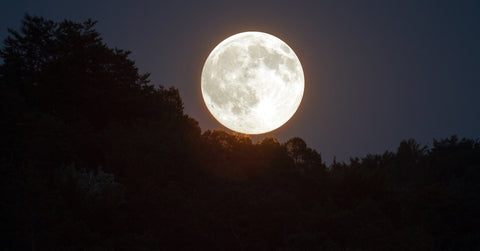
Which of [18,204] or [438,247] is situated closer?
[18,204]

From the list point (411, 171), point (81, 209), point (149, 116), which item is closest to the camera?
point (81, 209)

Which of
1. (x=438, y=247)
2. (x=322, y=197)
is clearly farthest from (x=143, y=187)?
(x=438, y=247)

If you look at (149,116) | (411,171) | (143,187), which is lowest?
(143,187)

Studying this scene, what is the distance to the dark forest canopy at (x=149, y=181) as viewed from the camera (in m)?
23.6

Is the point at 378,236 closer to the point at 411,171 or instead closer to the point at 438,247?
the point at 438,247

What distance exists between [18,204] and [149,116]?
23.4 meters

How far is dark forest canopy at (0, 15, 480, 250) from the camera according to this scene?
23.6 m

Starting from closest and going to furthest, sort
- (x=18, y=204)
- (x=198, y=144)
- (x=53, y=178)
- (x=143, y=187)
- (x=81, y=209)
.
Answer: (x=18, y=204)
(x=81, y=209)
(x=53, y=178)
(x=143, y=187)
(x=198, y=144)

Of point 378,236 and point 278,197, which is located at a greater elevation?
point 278,197

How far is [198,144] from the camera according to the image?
131 feet

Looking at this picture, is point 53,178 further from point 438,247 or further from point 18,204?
point 438,247

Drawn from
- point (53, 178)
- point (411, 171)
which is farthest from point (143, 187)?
point (411, 171)

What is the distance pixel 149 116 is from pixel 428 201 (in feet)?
98.5

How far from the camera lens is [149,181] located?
30.5 metres
